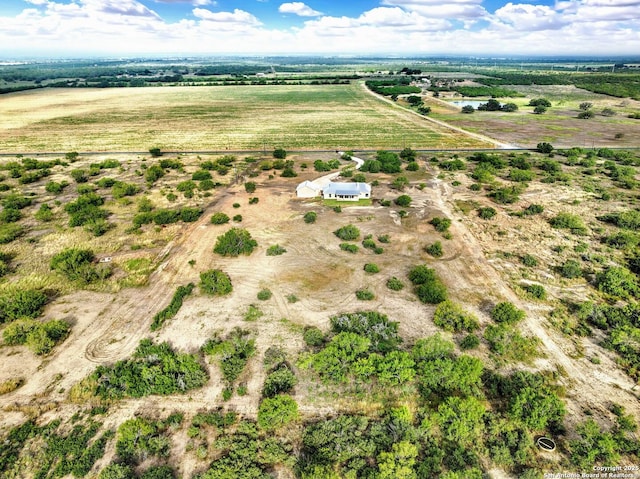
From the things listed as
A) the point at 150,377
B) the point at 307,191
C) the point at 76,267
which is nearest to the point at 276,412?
the point at 150,377

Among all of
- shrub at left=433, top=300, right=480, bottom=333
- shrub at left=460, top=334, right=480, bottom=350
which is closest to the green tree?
shrub at left=460, top=334, right=480, bottom=350

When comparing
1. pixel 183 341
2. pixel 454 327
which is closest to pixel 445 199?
pixel 454 327

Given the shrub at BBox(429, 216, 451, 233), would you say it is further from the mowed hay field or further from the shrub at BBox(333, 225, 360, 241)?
the mowed hay field

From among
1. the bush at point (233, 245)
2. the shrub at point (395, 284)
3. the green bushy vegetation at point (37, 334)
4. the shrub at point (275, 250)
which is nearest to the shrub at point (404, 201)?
the shrub at point (395, 284)

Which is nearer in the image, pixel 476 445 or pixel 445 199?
pixel 476 445

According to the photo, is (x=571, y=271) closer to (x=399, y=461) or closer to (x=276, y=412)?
(x=399, y=461)

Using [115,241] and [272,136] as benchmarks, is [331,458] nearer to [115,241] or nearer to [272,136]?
[115,241]

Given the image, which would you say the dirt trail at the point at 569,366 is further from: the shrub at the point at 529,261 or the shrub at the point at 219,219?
the shrub at the point at 219,219
